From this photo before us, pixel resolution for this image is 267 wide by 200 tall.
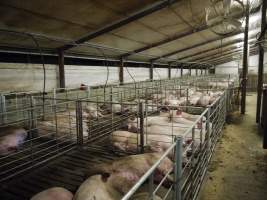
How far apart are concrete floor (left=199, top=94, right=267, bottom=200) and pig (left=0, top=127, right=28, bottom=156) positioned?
242 centimetres

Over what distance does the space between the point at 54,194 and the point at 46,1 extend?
2.73 m

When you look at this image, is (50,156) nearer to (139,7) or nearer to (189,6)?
(139,7)

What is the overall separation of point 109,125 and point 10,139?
5.64 ft

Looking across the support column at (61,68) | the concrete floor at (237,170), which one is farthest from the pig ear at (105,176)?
the support column at (61,68)

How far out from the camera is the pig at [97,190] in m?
1.55

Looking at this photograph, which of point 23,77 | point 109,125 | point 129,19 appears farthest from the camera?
point 23,77

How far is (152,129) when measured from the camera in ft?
10.2

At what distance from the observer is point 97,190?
5.22ft

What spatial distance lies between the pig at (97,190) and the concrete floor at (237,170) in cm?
106

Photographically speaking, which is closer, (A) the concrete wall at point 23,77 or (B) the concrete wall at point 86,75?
(A) the concrete wall at point 23,77

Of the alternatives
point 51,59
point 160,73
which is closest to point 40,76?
point 51,59

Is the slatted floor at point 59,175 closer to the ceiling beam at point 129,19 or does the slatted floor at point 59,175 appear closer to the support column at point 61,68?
the ceiling beam at point 129,19

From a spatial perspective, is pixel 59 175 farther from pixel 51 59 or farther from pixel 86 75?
pixel 86 75

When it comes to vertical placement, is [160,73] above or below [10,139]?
above
